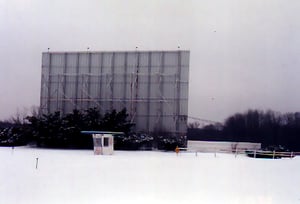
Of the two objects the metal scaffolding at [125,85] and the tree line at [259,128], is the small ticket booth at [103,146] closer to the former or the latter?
the tree line at [259,128]

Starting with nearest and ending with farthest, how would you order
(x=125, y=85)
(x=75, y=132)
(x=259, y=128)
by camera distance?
(x=259, y=128), (x=75, y=132), (x=125, y=85)

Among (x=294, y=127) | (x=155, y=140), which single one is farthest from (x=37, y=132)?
(x=294, y=127)

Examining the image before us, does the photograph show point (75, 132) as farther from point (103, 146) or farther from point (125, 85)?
point (103, 146)

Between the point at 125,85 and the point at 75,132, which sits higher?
the point at 125,85

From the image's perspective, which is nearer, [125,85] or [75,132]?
[75,132]

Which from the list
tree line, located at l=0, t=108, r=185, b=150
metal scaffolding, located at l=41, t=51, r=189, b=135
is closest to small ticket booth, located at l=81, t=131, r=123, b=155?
tree line, located at l=0, t=108, r=185, b=150

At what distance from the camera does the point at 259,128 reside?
17141mm

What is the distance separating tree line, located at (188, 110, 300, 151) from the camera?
44.4 feet

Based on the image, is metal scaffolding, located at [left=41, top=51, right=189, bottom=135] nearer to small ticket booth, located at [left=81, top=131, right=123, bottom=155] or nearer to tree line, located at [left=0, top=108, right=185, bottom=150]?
tree line, located at [left=0, top=108, right=185, bottom=150]

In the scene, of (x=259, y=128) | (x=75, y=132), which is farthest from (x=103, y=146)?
(x=259, y=128)

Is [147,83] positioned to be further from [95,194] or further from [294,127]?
[95,194]

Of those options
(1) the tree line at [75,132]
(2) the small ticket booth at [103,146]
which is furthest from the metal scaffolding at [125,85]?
(2) the small ticket booth at [103,146]

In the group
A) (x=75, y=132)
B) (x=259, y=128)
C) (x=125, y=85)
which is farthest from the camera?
(x=125, y=85)

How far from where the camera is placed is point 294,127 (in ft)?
45.3
